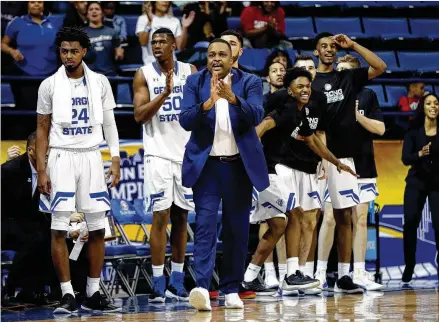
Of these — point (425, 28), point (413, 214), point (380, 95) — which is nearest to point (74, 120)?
point (413, 214)

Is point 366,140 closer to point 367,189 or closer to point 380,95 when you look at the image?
point 367,189

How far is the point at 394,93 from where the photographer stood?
12.7 meters

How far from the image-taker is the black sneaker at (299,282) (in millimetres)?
8156

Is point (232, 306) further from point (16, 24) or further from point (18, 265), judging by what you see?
point (16, 24)

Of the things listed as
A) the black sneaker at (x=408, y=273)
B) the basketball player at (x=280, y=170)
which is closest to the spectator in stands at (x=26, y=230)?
the basketball player at (x=280, y=170)

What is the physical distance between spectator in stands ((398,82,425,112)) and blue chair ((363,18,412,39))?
4.08 ft

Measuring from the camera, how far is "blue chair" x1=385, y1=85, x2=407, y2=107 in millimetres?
12625

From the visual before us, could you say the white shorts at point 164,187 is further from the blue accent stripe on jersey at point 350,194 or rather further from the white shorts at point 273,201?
the blue accent stripe on jersey at point 350,194

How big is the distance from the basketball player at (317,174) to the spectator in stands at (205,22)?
121 inches

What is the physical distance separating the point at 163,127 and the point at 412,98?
5.22 meters

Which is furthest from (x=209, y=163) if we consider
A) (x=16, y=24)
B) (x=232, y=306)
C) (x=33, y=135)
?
(x=16, y=24)

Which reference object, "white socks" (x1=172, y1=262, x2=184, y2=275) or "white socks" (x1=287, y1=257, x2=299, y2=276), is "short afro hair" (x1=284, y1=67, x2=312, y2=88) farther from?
"white socks" (x1=172, y1=262, x2=184, y2=275)

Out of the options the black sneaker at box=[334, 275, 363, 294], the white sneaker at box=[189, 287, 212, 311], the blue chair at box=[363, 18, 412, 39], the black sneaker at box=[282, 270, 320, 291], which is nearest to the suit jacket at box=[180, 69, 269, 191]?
the white sneaker at box=[189, 287, 212, 311]

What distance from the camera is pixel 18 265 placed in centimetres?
809
